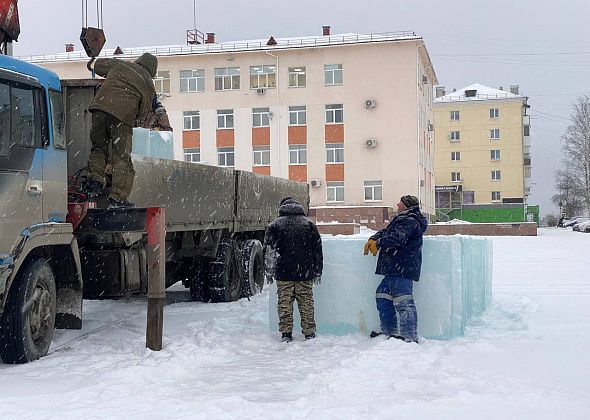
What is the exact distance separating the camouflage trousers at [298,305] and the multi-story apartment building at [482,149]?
5927cm

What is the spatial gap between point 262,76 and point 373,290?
110ft

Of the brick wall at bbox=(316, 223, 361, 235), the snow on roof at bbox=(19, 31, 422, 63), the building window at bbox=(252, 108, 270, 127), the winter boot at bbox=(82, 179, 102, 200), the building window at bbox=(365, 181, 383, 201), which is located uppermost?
the snow on roof at bbox=(19, 31, 422, 63)

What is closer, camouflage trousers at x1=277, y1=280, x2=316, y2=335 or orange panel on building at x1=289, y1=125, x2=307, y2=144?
camouflage trousers at x1=277, y1=280, x2=316, y2=335

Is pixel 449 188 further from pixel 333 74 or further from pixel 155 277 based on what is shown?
pixel 155 277

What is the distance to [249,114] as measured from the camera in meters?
40.3

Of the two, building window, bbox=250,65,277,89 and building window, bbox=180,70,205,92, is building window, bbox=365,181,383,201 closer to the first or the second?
building window, bbox=250,65,277,89

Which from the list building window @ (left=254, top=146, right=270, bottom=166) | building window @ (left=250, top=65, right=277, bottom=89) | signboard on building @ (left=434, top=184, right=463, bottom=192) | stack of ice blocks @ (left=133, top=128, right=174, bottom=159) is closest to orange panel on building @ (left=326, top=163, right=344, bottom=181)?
building window @ (left=254, top=146, right=270, bottom=166)

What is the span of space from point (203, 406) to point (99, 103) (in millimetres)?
3708

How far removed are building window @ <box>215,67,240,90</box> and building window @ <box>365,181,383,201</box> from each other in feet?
30.2

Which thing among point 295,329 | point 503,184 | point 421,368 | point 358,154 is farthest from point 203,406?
point 503,184

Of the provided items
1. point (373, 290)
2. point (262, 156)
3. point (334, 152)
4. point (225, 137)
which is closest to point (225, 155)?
point (225, 137)

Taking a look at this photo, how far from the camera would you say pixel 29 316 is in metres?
6.52

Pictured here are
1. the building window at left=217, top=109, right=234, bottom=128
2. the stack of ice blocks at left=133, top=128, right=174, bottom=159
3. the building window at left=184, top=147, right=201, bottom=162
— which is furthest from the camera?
the building window at left=184, top=147, right=201, bottom=162

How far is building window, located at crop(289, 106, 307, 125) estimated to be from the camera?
39688mm
